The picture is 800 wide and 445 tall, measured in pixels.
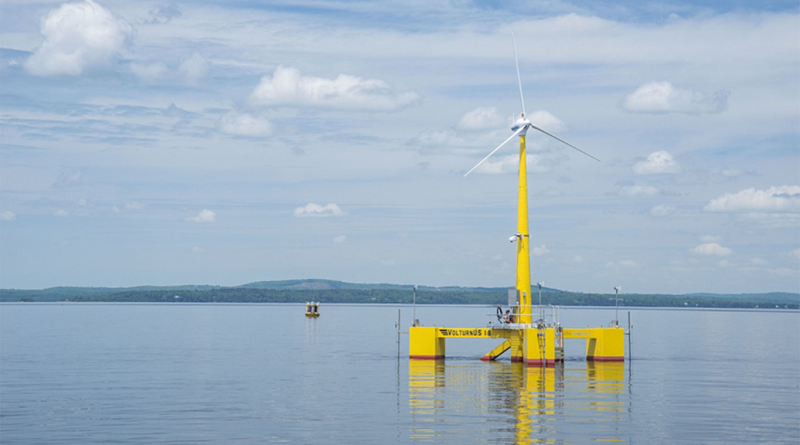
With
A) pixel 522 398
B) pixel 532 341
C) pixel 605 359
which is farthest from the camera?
pixel 605 359

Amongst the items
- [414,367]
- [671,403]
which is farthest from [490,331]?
[671,403]

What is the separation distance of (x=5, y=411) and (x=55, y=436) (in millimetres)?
8926

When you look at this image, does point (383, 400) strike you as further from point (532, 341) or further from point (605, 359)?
point (605, 359)

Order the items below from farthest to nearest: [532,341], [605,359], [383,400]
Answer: [605,359] < [532,341] < [383,400]

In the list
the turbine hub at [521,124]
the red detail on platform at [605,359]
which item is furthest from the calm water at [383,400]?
the turbine hub at [521,124]

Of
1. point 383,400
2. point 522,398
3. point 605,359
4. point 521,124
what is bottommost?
point 383,400

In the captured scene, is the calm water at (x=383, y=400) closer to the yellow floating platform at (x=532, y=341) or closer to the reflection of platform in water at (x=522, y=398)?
the reflection of platform in water at (x=522, y=398)

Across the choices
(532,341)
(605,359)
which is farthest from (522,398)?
(605,359)

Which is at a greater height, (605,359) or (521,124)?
(521,124)

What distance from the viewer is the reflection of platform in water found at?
3947cm

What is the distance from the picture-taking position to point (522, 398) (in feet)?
163

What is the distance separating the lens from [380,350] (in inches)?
3728

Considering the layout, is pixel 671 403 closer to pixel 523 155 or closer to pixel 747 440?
pixel 747 440

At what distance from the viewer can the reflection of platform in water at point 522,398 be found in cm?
3947
